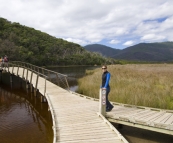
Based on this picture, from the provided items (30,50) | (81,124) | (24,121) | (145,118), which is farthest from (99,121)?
(30,50)

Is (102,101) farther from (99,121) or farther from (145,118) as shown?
(145,118)

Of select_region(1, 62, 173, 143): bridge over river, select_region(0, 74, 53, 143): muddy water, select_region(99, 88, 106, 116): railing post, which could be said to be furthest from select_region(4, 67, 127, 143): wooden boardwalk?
select_region(0, 74, 53, 143): muddy water

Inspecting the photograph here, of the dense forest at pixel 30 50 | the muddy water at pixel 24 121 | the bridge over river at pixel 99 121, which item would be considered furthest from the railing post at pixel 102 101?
the dense forest at pixel 30 50

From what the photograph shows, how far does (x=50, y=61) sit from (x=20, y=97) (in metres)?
45.1

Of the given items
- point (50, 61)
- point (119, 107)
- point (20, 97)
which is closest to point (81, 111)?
point (119, 107)

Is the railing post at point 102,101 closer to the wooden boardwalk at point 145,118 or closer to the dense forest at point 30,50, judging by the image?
the wooden boardwalk at point 145,118

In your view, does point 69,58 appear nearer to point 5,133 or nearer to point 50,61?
point 50,61

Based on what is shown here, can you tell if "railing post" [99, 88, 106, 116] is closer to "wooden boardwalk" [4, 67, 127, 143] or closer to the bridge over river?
the bridge over river

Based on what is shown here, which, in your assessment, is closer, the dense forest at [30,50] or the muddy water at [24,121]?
the muddy water at [24,121]

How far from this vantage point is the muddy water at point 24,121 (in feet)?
26.2

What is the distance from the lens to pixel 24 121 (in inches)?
395

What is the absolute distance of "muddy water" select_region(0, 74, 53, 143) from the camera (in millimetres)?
7977

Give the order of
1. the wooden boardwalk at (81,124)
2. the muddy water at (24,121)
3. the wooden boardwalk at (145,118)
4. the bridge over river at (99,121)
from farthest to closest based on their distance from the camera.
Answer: the muddy water at (24,121), the wooden boardwalk at (145,118), the bridge over river at (99,121), the wooden boardwalk at (81,124)

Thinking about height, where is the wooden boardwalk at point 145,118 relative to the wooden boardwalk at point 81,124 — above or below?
above
